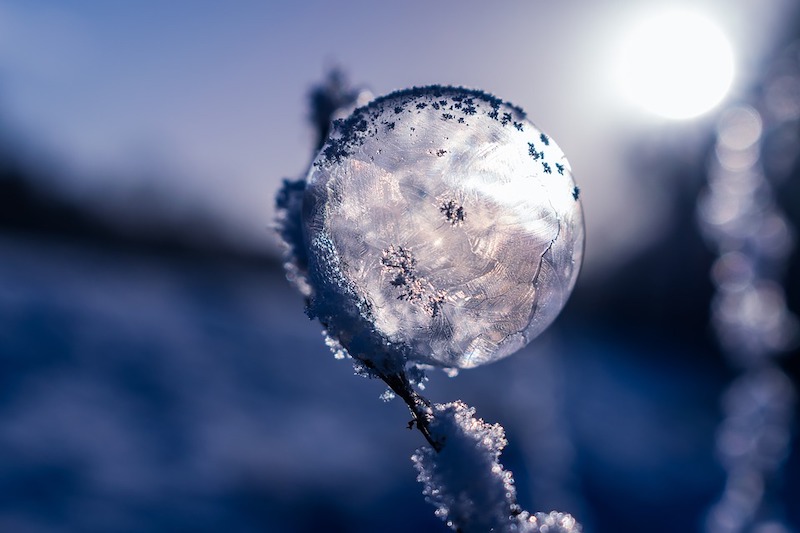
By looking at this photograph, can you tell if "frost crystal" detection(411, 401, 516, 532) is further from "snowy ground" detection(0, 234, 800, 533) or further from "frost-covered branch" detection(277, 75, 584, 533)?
"snowy ground" detection(0, 234, 800, 533)

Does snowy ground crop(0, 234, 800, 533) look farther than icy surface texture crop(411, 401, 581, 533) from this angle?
Yes

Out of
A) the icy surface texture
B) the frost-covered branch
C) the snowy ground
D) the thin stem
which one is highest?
the snowy ground

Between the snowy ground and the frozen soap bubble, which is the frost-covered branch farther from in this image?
the snowy ground

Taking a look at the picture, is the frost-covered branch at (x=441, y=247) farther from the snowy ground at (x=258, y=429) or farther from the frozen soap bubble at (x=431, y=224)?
the snowy ground at (x=258, y=429)

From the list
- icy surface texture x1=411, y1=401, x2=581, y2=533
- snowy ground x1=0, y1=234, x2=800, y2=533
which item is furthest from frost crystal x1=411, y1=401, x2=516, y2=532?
snowy ground x1=0, y1=234, x2=800, y2=533

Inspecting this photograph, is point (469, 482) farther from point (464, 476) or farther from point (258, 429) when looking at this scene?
point (258, 429)

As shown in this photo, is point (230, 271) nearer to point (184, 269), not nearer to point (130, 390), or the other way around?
point (184, 269)

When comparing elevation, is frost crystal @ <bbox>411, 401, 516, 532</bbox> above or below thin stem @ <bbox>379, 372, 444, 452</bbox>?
below
